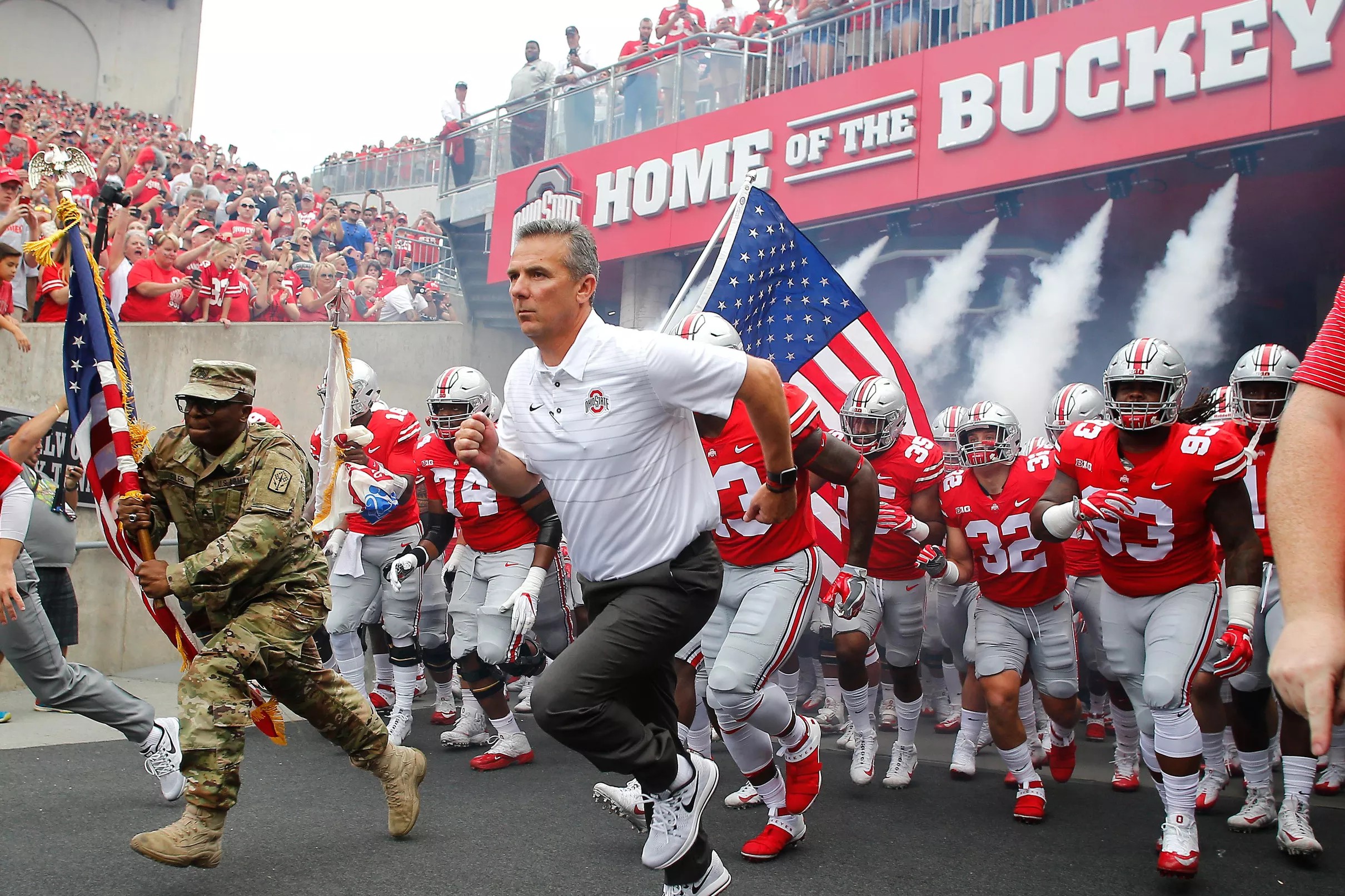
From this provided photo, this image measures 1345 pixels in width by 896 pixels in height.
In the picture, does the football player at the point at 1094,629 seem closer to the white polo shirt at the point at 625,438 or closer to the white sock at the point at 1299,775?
the white sock at the point at 1299,775

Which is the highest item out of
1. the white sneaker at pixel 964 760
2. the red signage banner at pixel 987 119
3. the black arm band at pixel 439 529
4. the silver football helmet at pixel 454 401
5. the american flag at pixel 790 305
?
the red signage banner at pixel 987 119

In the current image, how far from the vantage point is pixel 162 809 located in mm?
5305

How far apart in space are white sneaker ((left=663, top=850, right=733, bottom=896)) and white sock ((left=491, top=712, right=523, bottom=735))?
10.6 ft

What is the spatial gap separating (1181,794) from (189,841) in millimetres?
3794

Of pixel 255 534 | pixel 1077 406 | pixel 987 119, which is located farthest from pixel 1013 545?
pixel 987 119

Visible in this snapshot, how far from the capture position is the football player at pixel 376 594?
744cm

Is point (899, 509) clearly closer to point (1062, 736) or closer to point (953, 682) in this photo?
point (1062, 736)

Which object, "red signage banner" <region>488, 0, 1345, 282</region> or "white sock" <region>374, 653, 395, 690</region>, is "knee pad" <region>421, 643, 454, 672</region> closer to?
"white sock" <region>374, 653, 395, 690</region>

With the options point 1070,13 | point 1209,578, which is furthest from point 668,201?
point 1209,578

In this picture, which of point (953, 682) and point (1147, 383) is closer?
point (1147, 383)

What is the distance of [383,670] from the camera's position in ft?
26.9

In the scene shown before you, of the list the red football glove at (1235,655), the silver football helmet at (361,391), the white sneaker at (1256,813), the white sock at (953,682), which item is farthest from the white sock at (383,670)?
the red football glove at (1235,655)

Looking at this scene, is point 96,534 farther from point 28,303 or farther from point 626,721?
point 626,721

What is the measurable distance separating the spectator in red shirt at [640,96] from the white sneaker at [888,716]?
27.4 feet
